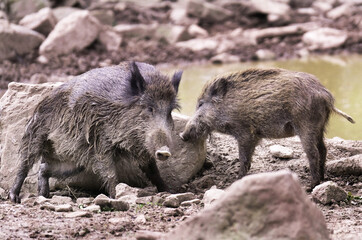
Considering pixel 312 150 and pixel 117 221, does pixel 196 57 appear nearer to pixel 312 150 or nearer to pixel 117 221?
pixel 312 150

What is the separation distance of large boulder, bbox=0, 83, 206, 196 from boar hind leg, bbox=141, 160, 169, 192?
0.28m

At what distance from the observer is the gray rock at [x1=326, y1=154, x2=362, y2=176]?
6699mm

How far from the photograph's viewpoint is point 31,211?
535cm

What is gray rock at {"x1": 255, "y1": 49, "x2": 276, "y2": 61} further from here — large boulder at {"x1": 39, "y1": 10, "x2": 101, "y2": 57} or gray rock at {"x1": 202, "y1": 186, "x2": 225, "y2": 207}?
gray rock at {"x1": 202, "y1": 186, "x2": 225, "y2": 207}

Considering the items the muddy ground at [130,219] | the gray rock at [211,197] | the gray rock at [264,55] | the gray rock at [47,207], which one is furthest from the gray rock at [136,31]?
the gray rock at [47,207]

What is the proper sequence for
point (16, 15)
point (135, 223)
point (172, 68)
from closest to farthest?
point (135, 223) → point (172, 68) → point (16, 15)

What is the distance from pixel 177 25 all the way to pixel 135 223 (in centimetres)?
1386

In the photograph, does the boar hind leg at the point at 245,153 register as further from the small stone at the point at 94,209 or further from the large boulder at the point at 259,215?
the large boulder at the point at 259,215

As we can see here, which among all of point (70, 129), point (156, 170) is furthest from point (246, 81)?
point (70, 129)

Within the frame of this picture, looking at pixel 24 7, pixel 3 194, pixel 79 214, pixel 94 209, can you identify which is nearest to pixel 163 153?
pixel 94 209

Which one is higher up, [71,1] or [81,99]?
[81,99]

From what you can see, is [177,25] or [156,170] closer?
[156,170]

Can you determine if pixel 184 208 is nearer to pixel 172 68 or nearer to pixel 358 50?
pixel 172 68

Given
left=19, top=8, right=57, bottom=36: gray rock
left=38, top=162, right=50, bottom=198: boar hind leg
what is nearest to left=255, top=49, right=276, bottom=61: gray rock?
left=19, top=8, right=57, bottom=36: gray rock
